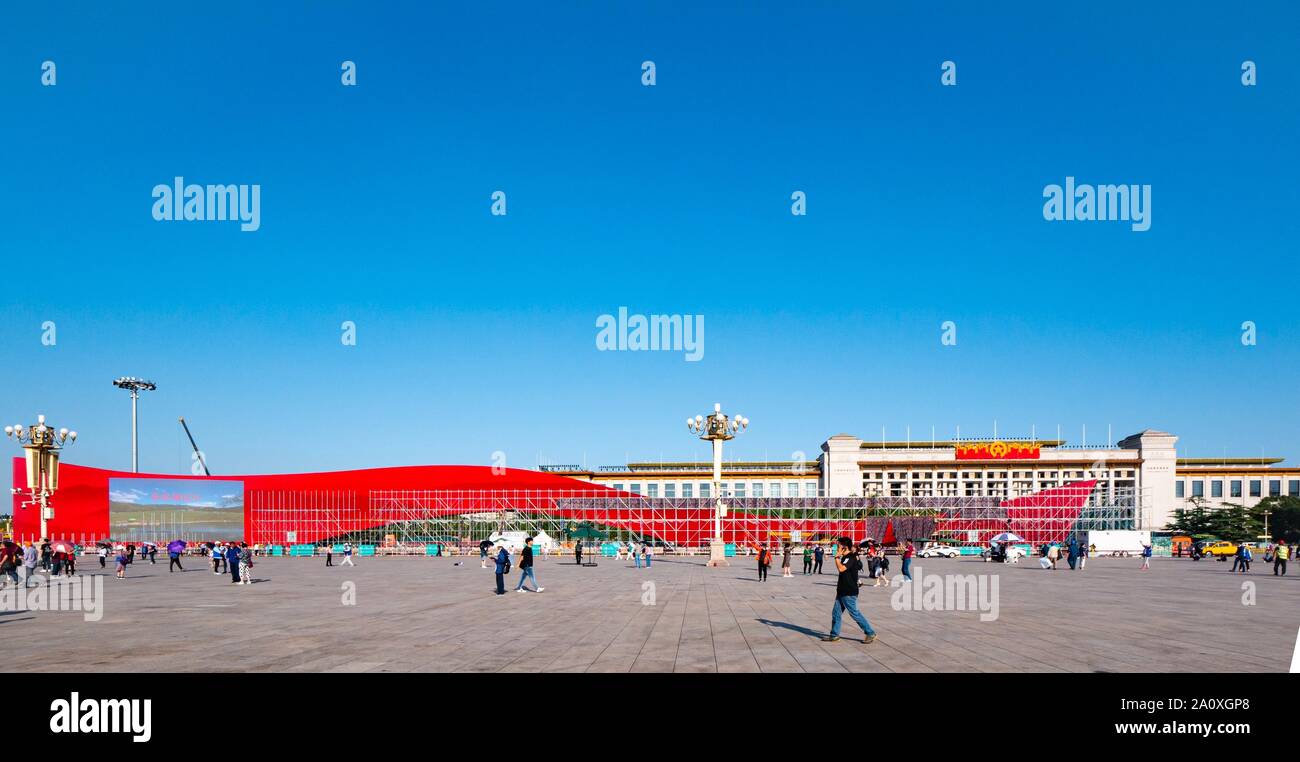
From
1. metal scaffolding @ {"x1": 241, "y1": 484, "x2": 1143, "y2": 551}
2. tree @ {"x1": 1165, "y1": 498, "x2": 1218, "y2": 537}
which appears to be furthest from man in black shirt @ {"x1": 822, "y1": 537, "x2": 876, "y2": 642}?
tree @ {"x1": 1165, "y1": 498, "x2": 1218, "y2": 537}

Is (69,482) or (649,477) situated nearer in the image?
(69,482)

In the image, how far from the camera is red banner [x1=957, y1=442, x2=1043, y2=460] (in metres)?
111

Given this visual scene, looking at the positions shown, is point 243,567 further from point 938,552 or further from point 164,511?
point 164,511

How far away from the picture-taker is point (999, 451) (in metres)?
112

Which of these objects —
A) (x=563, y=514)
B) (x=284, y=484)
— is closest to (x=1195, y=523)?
(x=563, y=514)

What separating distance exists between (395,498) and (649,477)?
54.6m

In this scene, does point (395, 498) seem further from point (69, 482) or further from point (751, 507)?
point (751, 507)

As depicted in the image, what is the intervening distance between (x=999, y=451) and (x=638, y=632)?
10784 cm

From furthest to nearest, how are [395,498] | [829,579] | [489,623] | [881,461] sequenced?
1. [881,461]
2. [395,498]
3. [829,579]
4. [489,623]

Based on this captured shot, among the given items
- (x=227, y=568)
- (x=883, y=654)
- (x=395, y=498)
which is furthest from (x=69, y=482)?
(x=883, y=654)

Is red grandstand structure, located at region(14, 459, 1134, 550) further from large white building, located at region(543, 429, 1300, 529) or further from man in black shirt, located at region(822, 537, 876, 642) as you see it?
man in black shirt, located at region(822, 537, 876, 642)

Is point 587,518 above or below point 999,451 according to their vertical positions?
below
